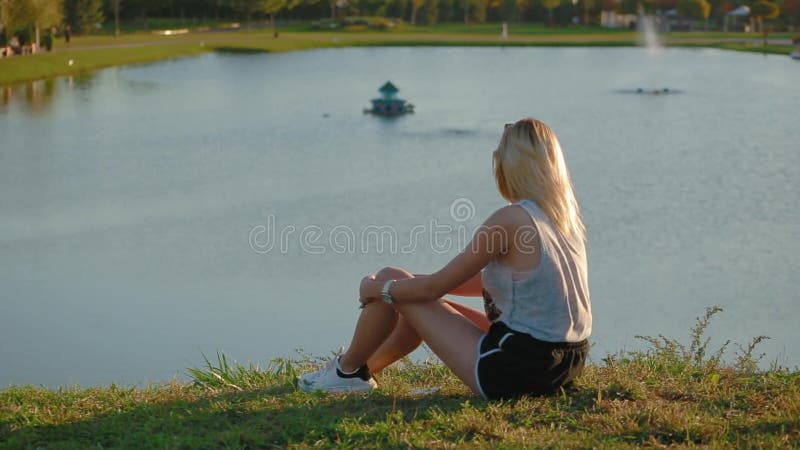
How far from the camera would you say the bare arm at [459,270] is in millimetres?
3689

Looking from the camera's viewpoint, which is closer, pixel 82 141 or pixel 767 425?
pixel 767 425

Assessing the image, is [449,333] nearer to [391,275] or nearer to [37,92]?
[391,275]

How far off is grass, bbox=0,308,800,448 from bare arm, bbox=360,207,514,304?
38cm

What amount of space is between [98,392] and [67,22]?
45.4m

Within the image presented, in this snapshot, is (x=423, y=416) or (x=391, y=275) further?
(x=391, y=275)

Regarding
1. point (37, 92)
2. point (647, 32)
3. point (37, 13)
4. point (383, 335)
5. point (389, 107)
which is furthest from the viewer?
point (647, 32)

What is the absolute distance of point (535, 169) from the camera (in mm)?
3668

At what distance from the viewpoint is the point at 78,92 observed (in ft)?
85.8

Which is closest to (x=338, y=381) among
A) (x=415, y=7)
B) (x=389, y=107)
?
(x=389, y=107)

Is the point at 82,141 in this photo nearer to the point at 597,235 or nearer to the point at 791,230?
the point at 597,235

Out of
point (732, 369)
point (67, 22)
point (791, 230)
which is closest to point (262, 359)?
point (732, 369)

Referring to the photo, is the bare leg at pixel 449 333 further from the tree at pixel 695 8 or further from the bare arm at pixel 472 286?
the tree at pixel 695 8

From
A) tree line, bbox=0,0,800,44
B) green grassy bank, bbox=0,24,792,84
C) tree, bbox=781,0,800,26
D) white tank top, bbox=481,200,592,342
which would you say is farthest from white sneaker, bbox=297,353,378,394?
tree, bbox=781,0,800,26

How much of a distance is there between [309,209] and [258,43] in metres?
37.8
